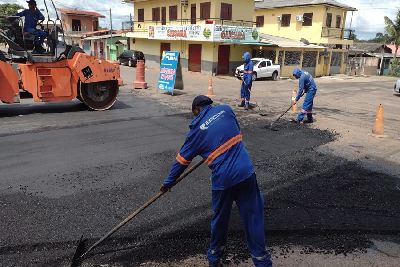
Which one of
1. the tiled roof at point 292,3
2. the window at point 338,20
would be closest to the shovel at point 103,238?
the tiled roof at point 292,3

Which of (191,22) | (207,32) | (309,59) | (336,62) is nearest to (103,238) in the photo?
(207,32)

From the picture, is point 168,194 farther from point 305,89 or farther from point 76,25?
point 76,25

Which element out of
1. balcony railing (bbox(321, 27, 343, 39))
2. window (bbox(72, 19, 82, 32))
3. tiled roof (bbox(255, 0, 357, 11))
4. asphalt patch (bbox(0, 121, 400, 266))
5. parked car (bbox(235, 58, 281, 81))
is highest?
A: tiled roof (bbox(255, 0, 357, 11))

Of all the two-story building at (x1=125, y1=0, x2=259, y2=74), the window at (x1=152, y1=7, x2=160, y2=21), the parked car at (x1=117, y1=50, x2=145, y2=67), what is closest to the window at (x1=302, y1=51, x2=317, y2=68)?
the two-story building at (x1=125, y1=0, x2=259, y2=74)

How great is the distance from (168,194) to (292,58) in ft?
91.9

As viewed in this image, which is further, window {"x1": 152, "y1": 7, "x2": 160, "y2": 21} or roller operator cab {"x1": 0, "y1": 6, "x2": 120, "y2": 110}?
window {"x1": 152, "y1": 7, "x2": 160, "y2": 21}

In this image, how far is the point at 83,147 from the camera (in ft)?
24.8

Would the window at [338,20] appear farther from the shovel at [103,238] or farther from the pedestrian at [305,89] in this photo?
the shovel at [103,238]

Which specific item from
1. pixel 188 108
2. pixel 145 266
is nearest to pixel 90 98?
pixel 188 108

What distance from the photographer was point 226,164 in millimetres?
3428

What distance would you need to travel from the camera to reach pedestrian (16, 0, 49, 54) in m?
9.91

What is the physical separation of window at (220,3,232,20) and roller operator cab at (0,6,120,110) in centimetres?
1894

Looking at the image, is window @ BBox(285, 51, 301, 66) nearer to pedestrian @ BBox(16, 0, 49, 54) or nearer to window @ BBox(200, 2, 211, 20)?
window @ BBox(200, 2, 211, 20)

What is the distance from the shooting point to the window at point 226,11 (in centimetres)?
2842
